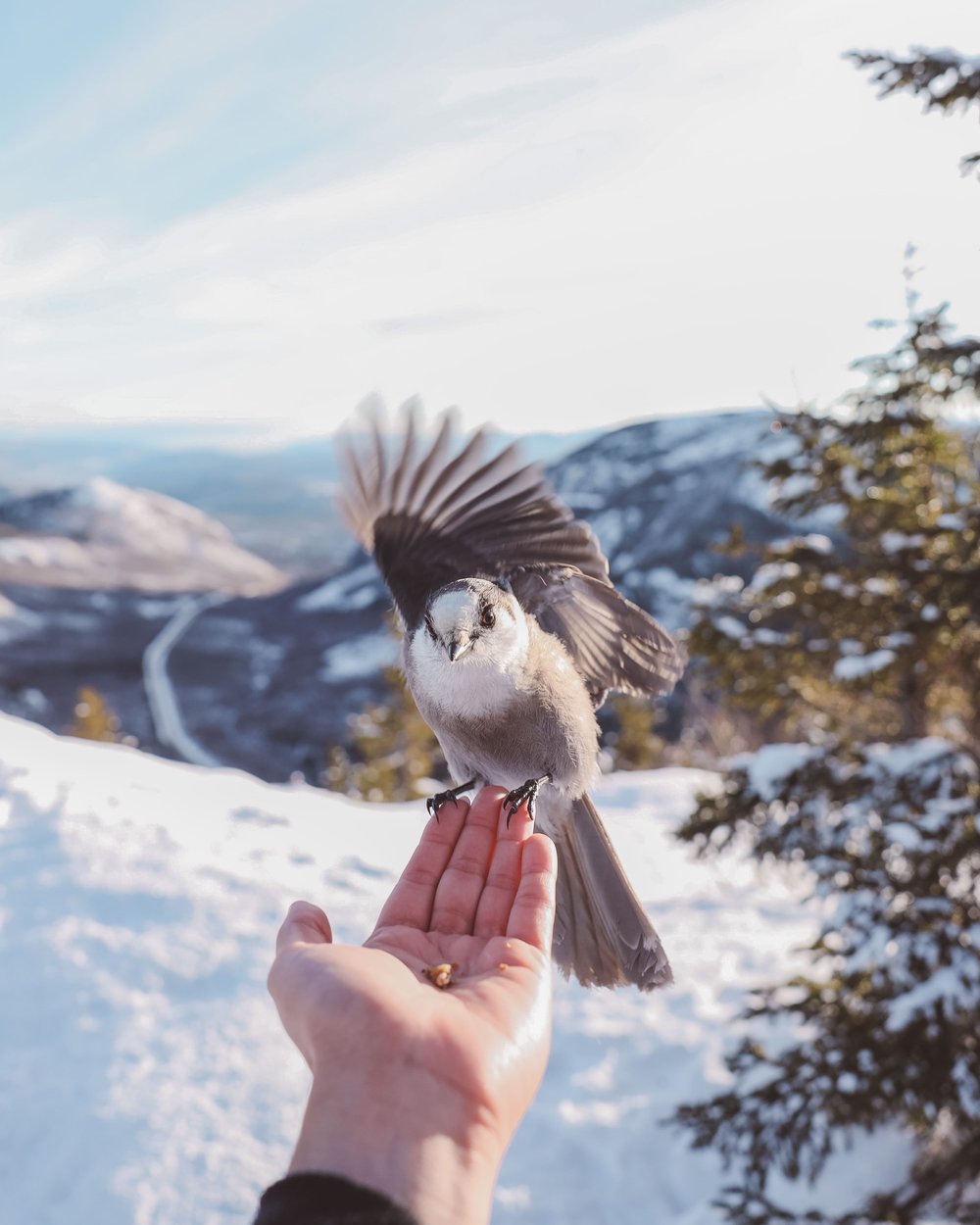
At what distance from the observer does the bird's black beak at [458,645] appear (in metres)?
1.98

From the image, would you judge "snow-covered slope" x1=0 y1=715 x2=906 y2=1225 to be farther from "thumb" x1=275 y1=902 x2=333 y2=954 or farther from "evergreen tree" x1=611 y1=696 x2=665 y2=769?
"evergreen tree" x1=611 y1=696 x2=665 y2=769

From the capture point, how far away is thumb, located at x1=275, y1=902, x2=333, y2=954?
1771 mm

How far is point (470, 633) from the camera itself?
2.01m

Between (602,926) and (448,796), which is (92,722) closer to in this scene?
Result: (448,796)

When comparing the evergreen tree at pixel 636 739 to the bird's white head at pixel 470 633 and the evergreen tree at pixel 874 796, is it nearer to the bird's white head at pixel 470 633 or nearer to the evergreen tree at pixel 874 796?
the evergreen tree at pixel 874 796

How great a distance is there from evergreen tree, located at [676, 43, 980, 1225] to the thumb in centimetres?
277

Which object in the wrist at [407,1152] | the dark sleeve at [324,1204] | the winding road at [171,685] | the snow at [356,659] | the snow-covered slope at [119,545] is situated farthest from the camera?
the snow-covered slope at [119,545]

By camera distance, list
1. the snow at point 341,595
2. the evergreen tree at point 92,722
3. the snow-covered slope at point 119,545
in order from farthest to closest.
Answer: the snow-covered slope at point 119,545
the snow at point 341,595
the evergreen tree at point 92,722

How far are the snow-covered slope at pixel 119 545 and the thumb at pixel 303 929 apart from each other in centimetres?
3917

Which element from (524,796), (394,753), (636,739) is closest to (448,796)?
(524,796)

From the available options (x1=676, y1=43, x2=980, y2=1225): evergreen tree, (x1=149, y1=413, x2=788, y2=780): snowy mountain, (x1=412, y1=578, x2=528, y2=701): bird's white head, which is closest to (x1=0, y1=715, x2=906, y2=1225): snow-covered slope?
(x1=676, y1=43, x2=980, y2=1225): evergreen tree

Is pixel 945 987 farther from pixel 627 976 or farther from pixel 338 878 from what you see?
pixel 338 878

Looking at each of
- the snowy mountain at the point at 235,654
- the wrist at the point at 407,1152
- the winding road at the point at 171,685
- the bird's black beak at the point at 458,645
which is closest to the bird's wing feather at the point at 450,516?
the bird's black beak at the point at 458,645

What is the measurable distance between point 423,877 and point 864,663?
8.91 feet
